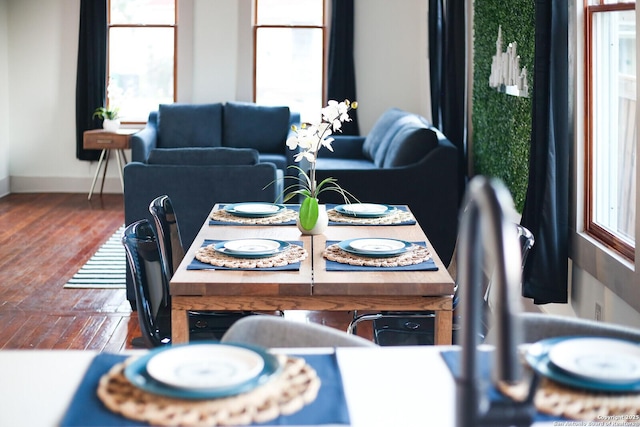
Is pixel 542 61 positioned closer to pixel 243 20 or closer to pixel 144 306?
pixel 144 306

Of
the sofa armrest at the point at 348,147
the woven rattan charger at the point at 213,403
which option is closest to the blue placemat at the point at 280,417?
the woven rattan charger at the point at 213,403

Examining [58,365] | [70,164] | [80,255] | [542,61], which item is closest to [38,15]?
[70,164]

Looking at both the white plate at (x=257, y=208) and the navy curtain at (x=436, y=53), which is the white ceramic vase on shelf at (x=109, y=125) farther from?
the white plate at (x=257, y=208)

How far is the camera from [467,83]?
7.44 metres

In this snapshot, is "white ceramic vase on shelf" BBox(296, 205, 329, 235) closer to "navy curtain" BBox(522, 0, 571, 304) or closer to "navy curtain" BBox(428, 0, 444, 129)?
"navy curtain" BBox(522, 0, 571, 304)

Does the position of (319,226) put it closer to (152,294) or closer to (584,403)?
(152,294)

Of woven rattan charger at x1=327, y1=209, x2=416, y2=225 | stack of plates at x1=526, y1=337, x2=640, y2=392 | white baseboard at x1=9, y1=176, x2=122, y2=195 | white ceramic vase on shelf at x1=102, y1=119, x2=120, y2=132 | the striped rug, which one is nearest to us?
stack of plates at x1=526, y1=337, x2=640, y2=392

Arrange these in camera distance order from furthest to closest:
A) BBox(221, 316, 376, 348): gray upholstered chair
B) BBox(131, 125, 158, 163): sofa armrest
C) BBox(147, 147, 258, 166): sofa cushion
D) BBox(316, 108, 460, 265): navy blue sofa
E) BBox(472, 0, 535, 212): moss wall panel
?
BBox(131, 125, 158, 163): sofa armrest
BBox(316, 108, 460, 265): navy blue sofa
BBox(147, 147, 258, 166): sofa cushion
BBox(472, 0, 535, 212): moss wall panel
BBox(221, 316, 376, 348): gray upholstered chair

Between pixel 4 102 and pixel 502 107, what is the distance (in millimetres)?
5814

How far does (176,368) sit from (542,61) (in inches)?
107

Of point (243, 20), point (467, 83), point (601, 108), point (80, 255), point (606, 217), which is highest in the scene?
point (243, 20)

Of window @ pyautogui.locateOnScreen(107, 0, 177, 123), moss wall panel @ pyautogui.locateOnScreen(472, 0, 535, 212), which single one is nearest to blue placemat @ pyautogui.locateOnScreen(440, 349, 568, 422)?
moss wall panel @ pyautogui.locateOnScreen(472, 0, 535, 212)

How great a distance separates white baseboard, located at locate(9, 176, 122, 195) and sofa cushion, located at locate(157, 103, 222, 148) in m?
1.07

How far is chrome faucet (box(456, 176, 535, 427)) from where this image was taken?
39.0 inches
